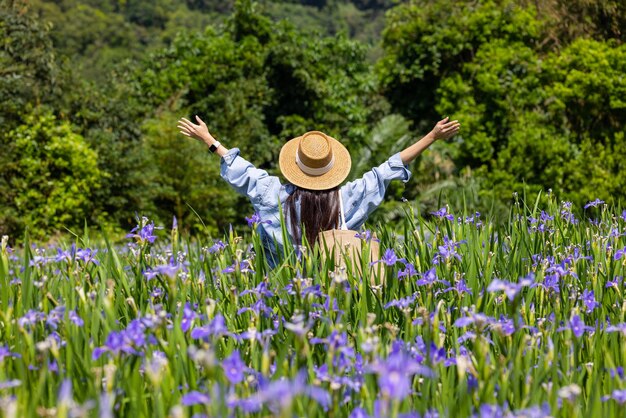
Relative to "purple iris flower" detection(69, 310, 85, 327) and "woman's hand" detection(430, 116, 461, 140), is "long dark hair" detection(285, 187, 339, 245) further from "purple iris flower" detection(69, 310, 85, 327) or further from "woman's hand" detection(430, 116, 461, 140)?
"purple iris flower" detection(69, 310, 85, 327)

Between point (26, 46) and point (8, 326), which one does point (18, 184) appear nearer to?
point (26, 46)

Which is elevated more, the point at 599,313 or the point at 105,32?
the point at 105,32

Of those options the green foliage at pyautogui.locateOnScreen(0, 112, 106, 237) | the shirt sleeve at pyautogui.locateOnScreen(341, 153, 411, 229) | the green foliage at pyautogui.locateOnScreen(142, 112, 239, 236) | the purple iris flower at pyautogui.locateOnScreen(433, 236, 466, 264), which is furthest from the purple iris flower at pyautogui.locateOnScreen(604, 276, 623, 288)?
the green foliage at pyautogui.locateOnScreen(142, 112, 239, 236)

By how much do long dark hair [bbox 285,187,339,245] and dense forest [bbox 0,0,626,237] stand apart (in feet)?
22.7

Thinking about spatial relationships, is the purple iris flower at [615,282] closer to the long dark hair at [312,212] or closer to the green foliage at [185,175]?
the long dark hair at [312,212]

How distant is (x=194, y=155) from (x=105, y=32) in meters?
33.3

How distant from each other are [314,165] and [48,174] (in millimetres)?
7934

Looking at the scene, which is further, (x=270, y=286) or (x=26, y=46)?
(x=26, y=46)

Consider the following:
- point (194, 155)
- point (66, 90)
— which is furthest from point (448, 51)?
point (66, 90)

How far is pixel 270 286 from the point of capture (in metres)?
2.27

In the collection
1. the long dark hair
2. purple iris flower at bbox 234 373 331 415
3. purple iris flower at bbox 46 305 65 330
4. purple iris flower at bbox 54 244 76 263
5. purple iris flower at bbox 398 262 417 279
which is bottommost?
purple iris flower at bbox 234 373 331 415

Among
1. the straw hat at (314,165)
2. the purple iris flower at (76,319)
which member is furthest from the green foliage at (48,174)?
the purple iris flower at (76,319)

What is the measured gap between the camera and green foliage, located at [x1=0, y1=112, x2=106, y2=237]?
10156 millimetres

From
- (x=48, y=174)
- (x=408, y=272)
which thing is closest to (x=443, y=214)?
(x=408, y=272)
